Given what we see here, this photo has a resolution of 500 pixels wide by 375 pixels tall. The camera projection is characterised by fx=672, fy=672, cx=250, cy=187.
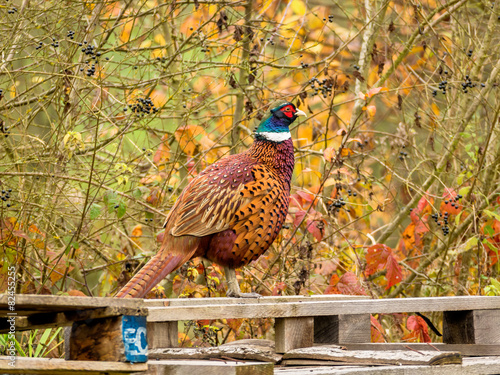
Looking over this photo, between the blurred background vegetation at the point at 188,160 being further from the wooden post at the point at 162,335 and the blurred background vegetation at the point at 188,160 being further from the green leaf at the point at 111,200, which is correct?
the wooden post at the point at 162,335

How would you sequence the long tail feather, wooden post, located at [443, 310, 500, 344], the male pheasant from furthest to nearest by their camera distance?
the male pheasant < wooden post, located at [443, 310, 500, 344] < the long tail feather

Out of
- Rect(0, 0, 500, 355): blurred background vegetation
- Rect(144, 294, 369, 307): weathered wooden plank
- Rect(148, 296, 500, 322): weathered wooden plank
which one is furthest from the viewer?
Rect(0, 0, 500, 355): blurred background vegetation

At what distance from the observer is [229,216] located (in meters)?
3.96

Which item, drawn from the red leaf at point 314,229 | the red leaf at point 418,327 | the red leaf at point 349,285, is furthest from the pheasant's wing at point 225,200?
the red leaf at point 418,327

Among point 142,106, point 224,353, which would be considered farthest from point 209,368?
point 142,106

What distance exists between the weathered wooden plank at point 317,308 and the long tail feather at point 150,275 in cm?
36

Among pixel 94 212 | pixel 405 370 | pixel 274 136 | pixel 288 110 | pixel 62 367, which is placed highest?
pixel 288 110

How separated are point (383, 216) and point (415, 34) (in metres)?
4.03

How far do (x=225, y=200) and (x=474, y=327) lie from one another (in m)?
1.55

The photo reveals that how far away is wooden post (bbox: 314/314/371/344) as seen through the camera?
338 cm

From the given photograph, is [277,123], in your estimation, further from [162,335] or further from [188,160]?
[162,335]

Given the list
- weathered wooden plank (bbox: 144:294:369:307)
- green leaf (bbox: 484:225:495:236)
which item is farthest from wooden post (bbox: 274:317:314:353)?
green leaf (bbox: 484:225:495:236)

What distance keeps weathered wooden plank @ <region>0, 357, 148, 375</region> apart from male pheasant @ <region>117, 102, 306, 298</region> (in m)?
1.67

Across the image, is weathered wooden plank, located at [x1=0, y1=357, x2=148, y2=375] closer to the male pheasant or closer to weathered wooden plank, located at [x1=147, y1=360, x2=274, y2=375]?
weathered wooden plank, located at [x1=147, y1=360, x2=274, y2=375]
